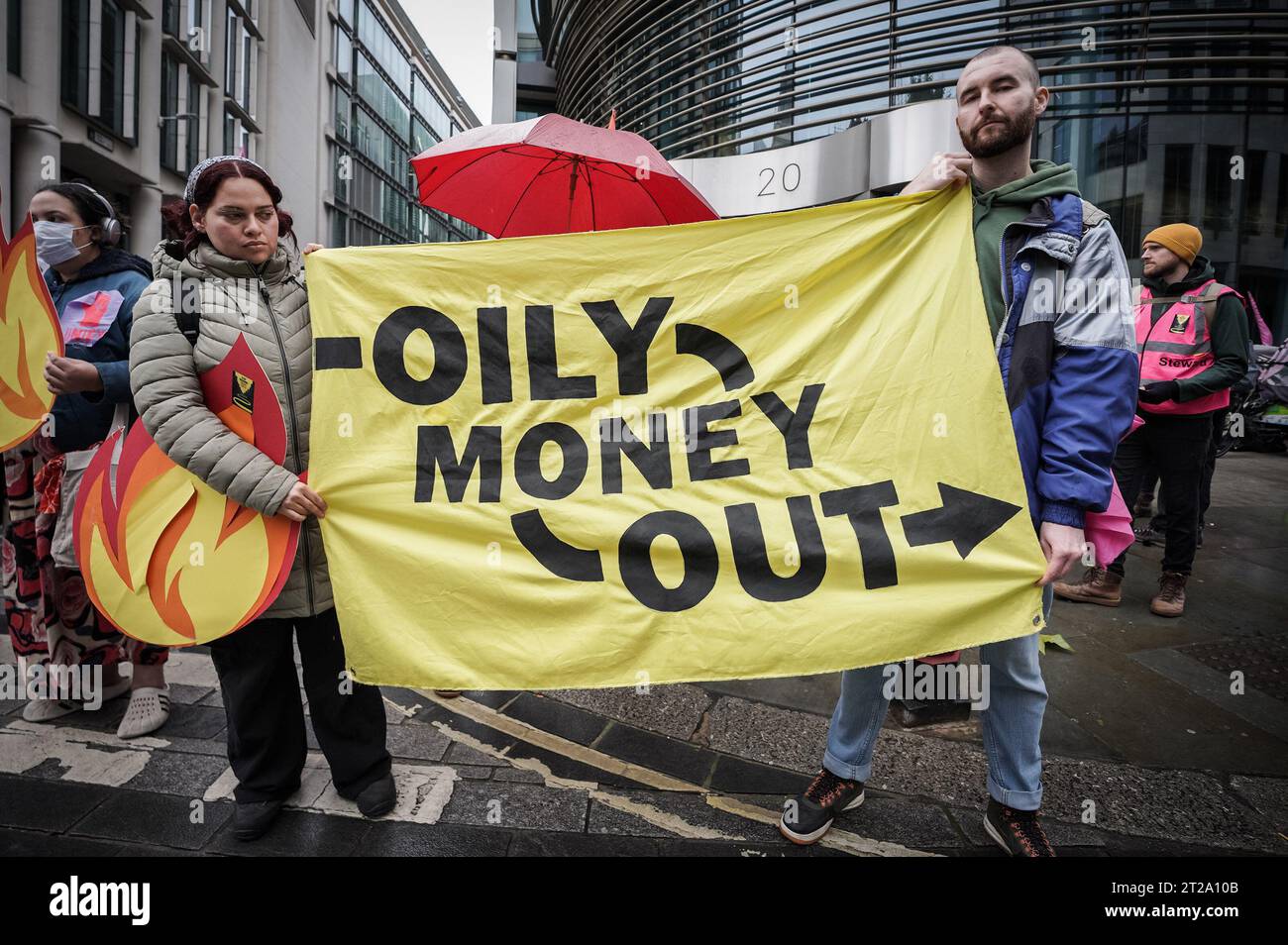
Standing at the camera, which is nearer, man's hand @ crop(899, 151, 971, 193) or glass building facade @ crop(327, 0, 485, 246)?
man's hand @ crop(899, 151, 971, 193)

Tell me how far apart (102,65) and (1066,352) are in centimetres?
2249

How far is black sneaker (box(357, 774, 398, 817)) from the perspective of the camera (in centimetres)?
242

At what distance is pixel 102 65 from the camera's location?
16719mm

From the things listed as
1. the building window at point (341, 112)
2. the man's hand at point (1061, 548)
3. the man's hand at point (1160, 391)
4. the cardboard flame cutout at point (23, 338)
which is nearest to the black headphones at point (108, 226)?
the cardboard flame cutout at point (23, 338)

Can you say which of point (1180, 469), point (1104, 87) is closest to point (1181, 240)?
point (1180, 469)

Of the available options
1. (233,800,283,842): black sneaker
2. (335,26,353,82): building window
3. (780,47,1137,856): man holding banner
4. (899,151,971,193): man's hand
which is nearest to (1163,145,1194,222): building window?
(780,47,1137,856): man holding banner

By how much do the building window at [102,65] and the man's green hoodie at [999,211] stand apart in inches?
778

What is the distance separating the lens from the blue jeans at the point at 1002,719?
2096 mm

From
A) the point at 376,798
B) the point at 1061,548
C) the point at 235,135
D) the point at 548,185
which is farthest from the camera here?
the point at 235,135

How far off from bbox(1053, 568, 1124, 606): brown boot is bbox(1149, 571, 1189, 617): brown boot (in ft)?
0.72

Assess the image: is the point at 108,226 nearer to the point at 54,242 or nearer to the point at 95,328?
the point at 54,242

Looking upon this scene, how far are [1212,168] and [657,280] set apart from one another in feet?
45.2

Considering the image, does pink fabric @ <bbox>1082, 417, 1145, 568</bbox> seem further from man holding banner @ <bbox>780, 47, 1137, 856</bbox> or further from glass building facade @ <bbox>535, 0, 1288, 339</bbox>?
glass building facade @ <bbox>535, 0, 1288, 339</bbox>

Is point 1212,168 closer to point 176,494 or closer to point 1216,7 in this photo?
point 1216,7
